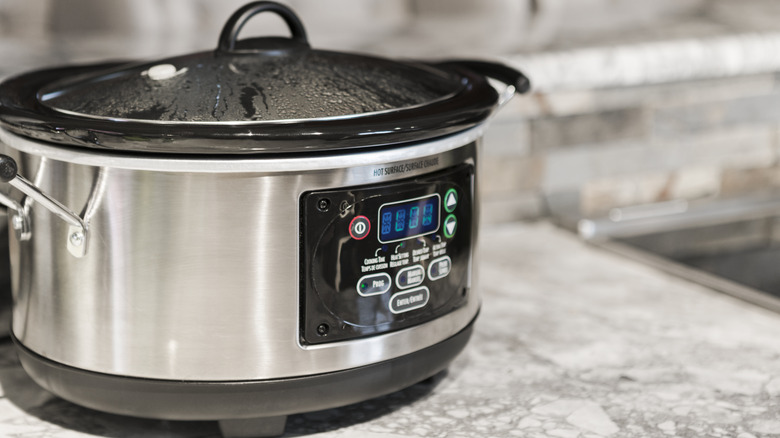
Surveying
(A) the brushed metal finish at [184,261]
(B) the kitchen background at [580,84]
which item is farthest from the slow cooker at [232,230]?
(B) the kitchen background at [580,84]

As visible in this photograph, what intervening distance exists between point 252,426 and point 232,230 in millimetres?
162

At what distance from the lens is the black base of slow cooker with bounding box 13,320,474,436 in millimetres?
652

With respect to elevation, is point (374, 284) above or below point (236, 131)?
below

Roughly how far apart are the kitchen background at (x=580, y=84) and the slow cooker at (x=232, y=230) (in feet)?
A: 1.69

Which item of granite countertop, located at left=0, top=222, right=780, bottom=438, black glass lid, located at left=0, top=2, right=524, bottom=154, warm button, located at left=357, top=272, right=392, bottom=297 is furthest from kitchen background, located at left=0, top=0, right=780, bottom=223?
warm button, located at left=357, top=272, right=392, bottom=297

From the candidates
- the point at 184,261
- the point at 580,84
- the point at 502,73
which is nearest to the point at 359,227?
the point at 184,261

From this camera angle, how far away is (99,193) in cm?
63

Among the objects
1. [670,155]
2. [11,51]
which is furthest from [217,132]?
[670,155]

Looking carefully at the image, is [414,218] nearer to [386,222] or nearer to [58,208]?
[386,222]

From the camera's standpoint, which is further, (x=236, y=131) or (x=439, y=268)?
(x=439, y=268)

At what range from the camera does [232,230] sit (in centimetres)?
63

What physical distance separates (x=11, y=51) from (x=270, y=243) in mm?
685

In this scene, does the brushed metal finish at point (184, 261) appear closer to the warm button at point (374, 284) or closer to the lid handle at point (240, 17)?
the warm button at point (374, 284)

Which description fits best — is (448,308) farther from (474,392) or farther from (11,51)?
(11,51)
